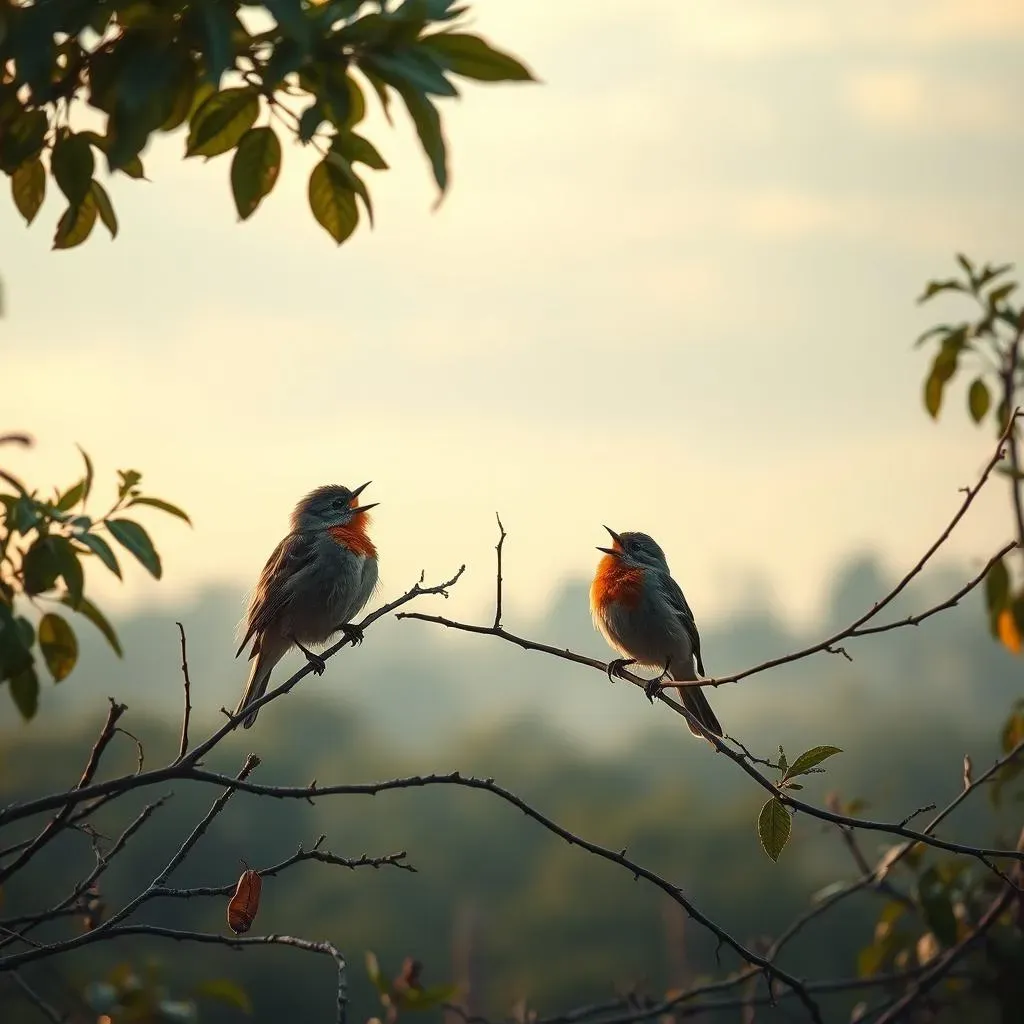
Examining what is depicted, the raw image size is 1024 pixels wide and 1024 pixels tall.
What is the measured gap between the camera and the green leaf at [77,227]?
2914 mm

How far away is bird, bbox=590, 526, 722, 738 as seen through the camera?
24.8ft

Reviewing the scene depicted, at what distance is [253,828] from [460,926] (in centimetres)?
1091

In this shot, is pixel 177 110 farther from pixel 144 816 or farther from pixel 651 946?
pixel 651 946

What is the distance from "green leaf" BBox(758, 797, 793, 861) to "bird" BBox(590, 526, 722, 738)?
412cm

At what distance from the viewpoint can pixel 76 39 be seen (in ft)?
7.37

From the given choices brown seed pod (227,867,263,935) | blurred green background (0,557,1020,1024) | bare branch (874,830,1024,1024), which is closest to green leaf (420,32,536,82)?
brown seed pod (227,867,263,935)

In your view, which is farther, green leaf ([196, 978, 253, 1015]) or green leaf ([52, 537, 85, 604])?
green leaf ([196, 978, 253, 1015])

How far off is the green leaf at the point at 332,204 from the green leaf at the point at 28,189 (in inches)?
24.7

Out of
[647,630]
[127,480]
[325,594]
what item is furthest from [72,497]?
[647,630]

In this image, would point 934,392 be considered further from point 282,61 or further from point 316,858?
point 282,61

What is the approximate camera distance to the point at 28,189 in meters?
2.91

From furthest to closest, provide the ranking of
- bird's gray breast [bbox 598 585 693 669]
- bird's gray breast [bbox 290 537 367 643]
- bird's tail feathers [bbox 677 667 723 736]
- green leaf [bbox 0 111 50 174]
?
1. bird's gray breast [bbox 598 585 693 669]
2. bird's gray breast [bbox 290 537 367 643]
3. bird's tail feathers [bbox 677 667 723 736]
4. green leaf [bbox 0 111 50 174]

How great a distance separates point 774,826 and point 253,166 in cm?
183

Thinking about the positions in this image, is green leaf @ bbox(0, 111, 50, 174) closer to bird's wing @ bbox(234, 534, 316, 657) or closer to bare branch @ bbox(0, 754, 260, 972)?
bare branch @ bbox(0, 754, 260, 972)
